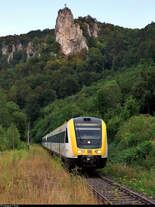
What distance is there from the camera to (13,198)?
7816 mm

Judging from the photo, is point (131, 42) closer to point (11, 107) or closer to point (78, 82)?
point (78, 82)

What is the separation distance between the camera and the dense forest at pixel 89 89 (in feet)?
99.8

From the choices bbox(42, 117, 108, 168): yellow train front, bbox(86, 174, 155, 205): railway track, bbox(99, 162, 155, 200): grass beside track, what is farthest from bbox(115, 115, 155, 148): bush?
bbox(86, 174, 155, 205): railway track

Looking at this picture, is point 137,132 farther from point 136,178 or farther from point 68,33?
point 68,33

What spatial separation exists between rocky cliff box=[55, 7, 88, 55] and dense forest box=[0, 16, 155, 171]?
4917 mm

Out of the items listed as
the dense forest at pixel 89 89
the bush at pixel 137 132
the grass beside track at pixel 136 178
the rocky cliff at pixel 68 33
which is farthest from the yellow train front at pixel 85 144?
the rocky cliff at pixel 68 33

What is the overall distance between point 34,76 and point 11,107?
1686 inches

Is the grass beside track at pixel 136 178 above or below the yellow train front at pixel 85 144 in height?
below

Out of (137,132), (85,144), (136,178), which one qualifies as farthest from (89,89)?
(136,178)

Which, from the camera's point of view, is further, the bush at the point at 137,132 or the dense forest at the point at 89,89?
the dense forest at the point at 89,89

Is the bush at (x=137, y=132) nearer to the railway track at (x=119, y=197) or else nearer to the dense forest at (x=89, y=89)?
the dense forest at (x=89, y=89)

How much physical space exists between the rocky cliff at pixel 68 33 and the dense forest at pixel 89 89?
4.92 meters

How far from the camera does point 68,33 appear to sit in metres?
161

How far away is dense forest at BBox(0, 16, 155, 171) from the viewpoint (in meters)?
30.4
